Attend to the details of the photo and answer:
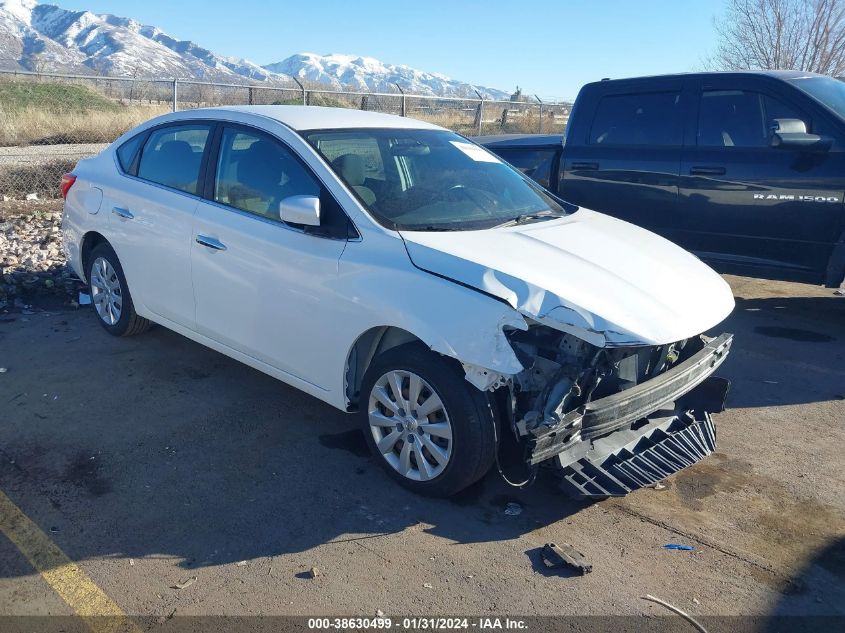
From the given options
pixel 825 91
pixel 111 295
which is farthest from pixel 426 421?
pixel 825 91

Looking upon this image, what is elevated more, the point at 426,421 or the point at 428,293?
the point at 428,293

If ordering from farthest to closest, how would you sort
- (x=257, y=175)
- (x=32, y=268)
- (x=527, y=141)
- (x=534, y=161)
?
(x=527, y=141) → (x=534, y=161) → (x=32, y=268) → (x=257, y=175)

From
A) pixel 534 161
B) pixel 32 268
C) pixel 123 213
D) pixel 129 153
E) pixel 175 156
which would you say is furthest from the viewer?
pixel 534 161

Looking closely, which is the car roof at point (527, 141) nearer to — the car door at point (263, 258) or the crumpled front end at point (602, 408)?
the car door at point (263, 258)

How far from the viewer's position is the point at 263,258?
4.13 meters

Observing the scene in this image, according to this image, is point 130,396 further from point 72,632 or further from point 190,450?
point 72,632

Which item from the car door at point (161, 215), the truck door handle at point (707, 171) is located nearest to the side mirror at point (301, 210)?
the car door at point (161, 215)

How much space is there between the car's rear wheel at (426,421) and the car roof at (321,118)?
1637 mm

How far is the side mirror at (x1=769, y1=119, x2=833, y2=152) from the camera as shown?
5.68 meters

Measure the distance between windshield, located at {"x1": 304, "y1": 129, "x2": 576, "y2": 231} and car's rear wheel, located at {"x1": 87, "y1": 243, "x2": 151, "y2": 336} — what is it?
2126 millimetres

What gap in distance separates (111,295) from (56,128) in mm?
13936

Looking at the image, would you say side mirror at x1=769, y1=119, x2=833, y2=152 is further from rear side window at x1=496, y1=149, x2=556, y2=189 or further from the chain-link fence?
the chain-link fence

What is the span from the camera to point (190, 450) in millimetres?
4117

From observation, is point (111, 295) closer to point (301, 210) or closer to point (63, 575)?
point (301, 210)
